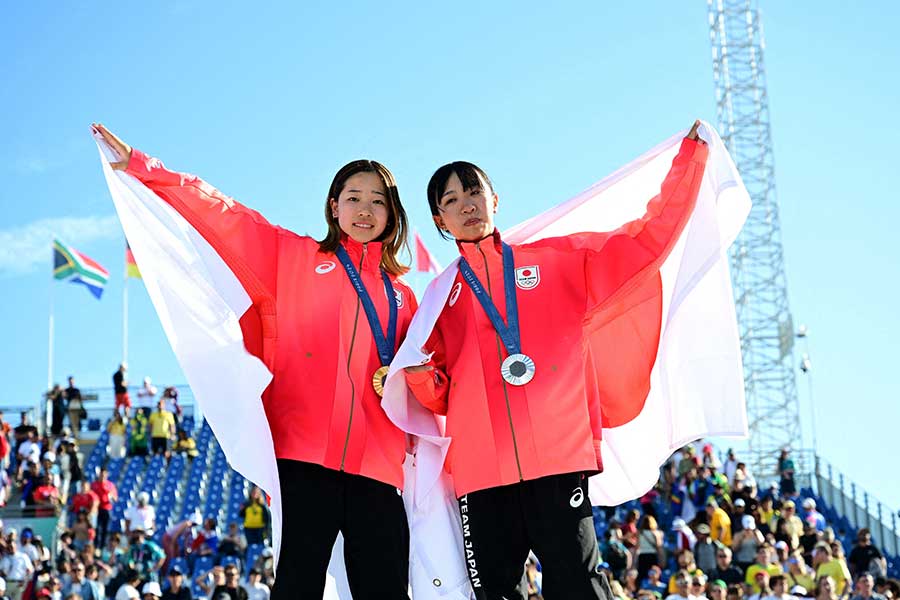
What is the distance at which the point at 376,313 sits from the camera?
207 inches

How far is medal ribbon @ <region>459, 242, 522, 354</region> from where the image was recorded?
508cm

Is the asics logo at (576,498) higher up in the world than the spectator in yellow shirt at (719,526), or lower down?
higher up

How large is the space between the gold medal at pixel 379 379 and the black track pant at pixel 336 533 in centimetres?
35

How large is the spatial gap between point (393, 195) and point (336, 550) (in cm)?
148

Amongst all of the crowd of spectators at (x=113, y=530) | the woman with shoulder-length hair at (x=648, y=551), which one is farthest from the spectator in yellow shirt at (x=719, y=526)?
the crowd of spectators at (x=113, y=530)

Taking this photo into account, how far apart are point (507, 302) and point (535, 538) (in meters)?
0.93

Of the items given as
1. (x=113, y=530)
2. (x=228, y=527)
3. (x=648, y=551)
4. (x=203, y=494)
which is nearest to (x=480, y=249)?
(x=648, y=551)

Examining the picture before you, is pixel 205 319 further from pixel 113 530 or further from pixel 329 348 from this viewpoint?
pixel 113 530

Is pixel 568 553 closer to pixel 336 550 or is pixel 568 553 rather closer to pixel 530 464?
pixel 530 464

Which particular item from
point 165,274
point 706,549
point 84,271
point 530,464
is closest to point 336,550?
point 530,464

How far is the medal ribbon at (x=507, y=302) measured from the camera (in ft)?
16.7

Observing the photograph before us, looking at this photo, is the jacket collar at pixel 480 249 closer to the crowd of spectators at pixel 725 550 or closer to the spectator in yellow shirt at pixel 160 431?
the crowd of spectators at pixel 725 550

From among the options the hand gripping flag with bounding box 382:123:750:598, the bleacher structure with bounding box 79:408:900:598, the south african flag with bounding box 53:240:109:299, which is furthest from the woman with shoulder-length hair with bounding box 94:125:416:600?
the south african flag with bounding box 53:240:109:299

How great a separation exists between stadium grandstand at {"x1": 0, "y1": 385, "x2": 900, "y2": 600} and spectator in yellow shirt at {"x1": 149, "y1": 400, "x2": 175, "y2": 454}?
3 cm
